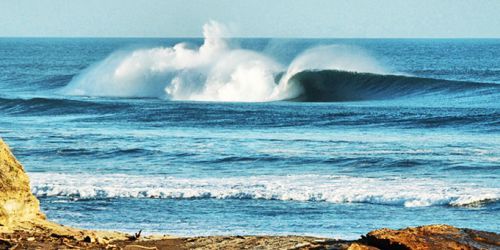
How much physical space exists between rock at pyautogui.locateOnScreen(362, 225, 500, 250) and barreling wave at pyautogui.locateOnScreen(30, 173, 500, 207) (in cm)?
835

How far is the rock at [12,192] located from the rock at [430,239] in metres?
2.97

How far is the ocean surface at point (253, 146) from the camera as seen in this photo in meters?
13.9

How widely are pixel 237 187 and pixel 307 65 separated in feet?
94.3

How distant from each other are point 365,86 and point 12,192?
112 feet

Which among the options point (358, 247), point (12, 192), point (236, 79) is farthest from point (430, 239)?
point (236, 79)

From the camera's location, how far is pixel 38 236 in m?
7.42

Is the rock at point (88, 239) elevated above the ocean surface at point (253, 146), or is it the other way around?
the ocean surface at point (253, 146)

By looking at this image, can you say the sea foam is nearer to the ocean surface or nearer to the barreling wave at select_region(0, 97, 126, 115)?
the ocean surface

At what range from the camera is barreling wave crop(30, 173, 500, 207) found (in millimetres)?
15031

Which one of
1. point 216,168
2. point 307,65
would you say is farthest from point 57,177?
point 307,65

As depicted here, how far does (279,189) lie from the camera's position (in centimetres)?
1584

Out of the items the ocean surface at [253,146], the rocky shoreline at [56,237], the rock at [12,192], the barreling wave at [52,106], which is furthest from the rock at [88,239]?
the barreling wave at [52,106]

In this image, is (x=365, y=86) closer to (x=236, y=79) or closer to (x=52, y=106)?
(x=236, y=79)

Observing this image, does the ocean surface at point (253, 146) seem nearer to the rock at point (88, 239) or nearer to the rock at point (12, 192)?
the rock at point (12, 192)
